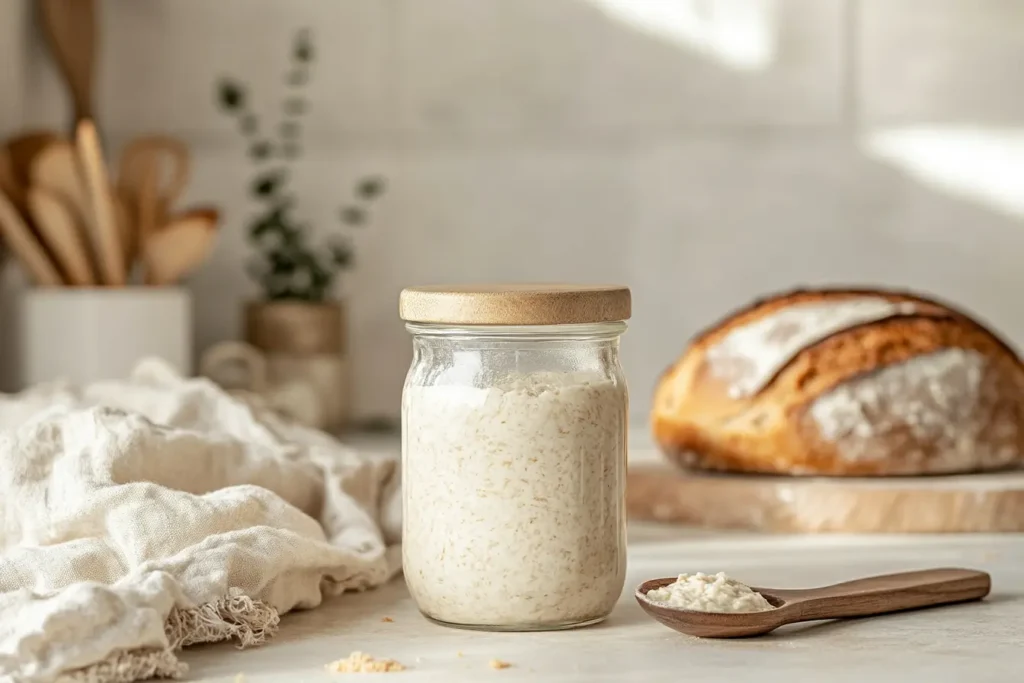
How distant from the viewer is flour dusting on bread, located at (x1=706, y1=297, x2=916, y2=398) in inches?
50.6

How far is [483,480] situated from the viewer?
82 cm

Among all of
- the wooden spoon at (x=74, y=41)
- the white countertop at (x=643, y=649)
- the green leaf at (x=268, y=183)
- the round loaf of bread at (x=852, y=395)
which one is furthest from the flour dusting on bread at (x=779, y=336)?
the wooden spoon at (x=74, y=41)

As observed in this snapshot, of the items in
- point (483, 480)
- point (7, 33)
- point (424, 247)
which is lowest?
point (483, 480)

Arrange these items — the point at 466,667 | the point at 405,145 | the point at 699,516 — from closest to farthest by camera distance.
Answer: the point at 466,667
the point at 699,516
the point at 405,145

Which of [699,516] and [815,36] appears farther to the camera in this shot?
[815,36]

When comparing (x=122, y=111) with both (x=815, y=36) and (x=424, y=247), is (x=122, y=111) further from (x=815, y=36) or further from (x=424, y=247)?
(x=815, y=36)

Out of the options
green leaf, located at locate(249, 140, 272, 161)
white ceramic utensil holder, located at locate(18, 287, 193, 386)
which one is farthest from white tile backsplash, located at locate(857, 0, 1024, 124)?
white ceramic utensil holder, located at locate(18, 287, 193, 386)

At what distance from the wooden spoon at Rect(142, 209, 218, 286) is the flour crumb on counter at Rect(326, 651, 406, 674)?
0.96 metres

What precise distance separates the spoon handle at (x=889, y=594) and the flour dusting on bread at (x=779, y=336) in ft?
1.24

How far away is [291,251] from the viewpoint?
1.81m

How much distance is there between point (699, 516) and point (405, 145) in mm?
828

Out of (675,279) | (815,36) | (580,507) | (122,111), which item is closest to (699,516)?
(580,507)

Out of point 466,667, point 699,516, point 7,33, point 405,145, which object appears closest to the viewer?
point 466,667

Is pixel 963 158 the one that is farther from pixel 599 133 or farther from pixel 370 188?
pixel 370 188
